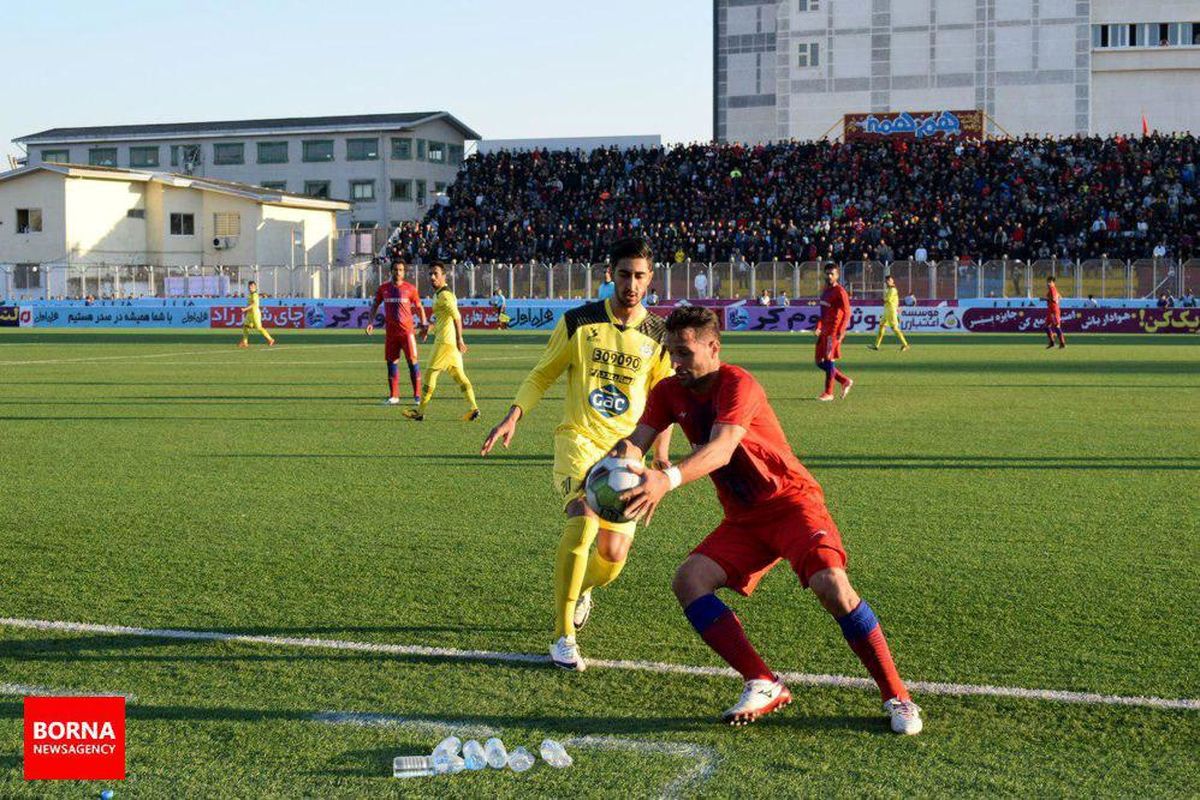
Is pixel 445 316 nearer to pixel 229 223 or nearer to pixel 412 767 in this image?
pixel 412 767

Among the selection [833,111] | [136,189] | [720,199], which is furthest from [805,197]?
[136,189]

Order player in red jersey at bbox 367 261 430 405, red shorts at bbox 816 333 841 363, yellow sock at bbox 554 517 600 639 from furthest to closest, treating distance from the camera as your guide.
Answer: red shorts at bbox 816 333 841 363 < player in red jersey at bbox 367 261 430 405 < yellow sock at bbox 554 517 600 639

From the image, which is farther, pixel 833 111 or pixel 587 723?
pixel 833 111

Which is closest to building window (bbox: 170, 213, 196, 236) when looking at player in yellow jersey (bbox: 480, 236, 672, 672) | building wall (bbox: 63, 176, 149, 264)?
building wall (bbox: 63, 176, 149, 264)

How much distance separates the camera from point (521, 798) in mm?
4457

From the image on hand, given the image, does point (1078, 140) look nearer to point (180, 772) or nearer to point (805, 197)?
point (805, 197)

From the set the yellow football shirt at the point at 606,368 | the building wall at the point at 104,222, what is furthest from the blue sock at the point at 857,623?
the building wall at the point at 104,222

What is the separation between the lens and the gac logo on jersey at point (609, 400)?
6730mm

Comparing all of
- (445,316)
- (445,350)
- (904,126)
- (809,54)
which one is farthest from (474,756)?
(809,54)

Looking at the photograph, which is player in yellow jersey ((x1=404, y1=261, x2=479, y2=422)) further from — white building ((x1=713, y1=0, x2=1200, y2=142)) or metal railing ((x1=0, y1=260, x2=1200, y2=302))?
white building ((x1=713, y1=0, x2=1200, y2=142))

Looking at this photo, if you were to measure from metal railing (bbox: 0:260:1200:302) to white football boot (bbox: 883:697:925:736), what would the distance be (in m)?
39.5

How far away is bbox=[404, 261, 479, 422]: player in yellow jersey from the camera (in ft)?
55.3

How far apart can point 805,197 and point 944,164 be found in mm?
5705

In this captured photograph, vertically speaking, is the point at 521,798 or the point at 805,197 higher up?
the point at 805,197
